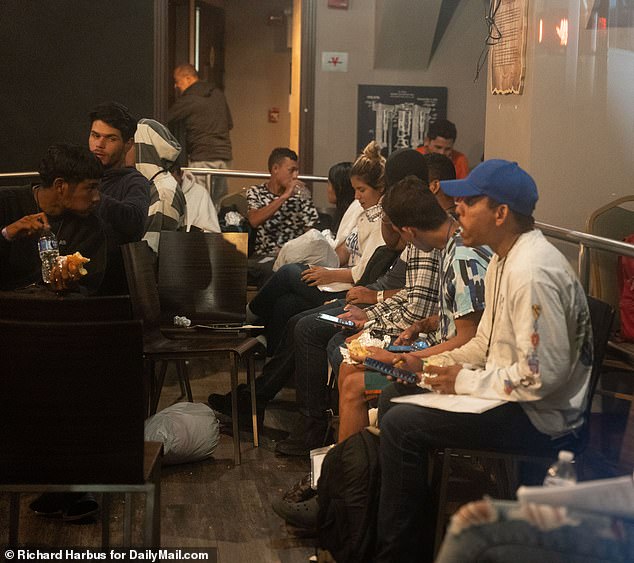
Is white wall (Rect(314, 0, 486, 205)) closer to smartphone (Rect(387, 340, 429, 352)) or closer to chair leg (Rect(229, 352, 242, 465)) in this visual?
chair leg (Rect(229, 352, 242, 465))

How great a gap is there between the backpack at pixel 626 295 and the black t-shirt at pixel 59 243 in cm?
192

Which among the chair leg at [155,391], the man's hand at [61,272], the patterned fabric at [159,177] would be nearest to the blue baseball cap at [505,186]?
the man's hand at [61,272]

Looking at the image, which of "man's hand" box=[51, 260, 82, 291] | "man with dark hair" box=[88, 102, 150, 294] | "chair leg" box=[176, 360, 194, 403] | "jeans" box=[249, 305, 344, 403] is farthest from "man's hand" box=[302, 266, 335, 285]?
"man's hand" box=[51, 260, 82, 291]

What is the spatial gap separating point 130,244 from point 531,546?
2902mm

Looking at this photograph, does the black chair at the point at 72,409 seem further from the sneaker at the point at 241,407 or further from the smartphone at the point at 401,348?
the sneaker at the point at 241,407

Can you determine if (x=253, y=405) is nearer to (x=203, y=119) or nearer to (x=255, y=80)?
(x=203, y=119)

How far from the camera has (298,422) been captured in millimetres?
4496

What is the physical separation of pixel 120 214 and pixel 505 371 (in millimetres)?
2048

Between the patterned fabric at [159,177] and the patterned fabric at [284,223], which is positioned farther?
the patterned fabric at [284,223]

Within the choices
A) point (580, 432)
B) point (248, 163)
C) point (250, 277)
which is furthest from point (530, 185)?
point (248, 163)

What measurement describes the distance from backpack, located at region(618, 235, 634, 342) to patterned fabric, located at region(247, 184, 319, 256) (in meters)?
2.68

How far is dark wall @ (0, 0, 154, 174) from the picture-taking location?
7941 millimetres

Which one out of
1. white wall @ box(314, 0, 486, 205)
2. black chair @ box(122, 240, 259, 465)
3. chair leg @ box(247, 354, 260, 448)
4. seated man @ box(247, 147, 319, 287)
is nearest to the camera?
black chair @ box(122, 240, 259, 465)

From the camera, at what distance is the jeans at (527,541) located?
1.57m
